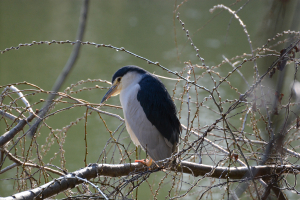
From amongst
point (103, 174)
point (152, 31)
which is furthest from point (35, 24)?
point (103, 174)

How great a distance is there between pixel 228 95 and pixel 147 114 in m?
4.12

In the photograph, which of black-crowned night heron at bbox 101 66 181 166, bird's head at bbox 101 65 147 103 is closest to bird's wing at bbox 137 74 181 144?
black-crowned night heron at bbox 101 66 181 166

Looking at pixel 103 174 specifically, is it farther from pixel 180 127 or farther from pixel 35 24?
pixel 35 24

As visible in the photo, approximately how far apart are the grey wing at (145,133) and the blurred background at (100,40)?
1.99m

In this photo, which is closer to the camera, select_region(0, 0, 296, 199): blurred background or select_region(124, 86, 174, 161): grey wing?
select_region(124, 86, 174, 161): grey wing

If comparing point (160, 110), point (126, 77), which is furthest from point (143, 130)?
point (126, 77)

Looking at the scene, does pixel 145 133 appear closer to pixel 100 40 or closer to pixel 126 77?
pixel 126 77

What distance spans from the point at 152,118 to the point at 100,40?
22.0 feet

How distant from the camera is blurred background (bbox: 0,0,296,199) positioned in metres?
5.45

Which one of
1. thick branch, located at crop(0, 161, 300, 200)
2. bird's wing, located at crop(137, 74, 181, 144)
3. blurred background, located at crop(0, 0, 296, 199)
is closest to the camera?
thick branch, located at crop(0, 161, 300, 200)

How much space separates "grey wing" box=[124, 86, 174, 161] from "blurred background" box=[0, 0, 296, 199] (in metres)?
1.99

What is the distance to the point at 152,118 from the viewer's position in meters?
2.04

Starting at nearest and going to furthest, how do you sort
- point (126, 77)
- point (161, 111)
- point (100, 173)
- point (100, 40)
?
point (100, 173) → point (161, 111) → point (126, 77) → point (100, 40)

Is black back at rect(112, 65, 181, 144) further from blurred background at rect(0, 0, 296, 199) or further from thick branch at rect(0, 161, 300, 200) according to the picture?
blurred background at rect(0, 0, 296, 199)
